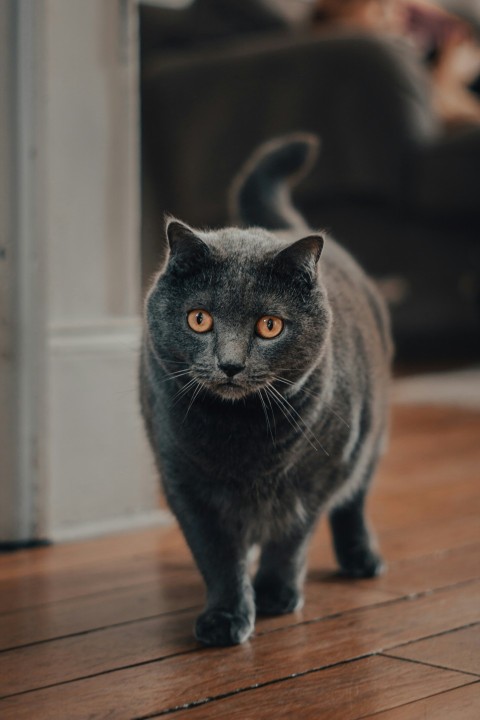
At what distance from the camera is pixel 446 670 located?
98 centimetres

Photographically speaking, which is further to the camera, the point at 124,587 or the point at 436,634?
the point at 124,587

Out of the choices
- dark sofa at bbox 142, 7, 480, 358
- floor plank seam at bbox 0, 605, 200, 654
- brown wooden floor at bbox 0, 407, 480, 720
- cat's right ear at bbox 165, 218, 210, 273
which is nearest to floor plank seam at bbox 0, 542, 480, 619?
brown wooden floor at bbox 0, 407, 480, 720

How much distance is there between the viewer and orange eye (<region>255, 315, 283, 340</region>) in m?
1.04

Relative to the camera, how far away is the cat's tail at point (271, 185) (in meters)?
1.51

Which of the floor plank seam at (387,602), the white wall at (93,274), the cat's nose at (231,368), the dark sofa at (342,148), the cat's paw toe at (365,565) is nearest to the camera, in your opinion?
the cat's nose at (231,368)

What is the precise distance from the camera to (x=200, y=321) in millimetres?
1044

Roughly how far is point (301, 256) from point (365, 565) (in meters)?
0.50

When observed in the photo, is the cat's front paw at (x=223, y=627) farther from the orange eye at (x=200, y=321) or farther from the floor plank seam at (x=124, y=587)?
the orange eye at (x=200, y=321)

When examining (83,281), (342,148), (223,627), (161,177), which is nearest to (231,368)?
(223,627)

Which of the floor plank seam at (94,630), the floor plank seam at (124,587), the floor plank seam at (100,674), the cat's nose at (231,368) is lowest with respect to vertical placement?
the floor plank seam at (124,587)

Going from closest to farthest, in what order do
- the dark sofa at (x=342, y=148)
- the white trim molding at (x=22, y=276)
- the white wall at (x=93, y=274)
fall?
1. the white trim molding at (x=22, y=276)
2. the white wall at (x=93, y=274)
3. the dark sofa at (x=342, y=148)

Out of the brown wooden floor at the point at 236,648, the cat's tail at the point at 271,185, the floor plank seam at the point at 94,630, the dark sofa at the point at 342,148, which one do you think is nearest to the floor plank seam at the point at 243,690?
the brown wooden floor at the point at 236,648

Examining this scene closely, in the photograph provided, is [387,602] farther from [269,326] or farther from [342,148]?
[342,148]

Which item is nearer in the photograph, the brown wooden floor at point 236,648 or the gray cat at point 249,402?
the brown wooden floor at point 236,648
